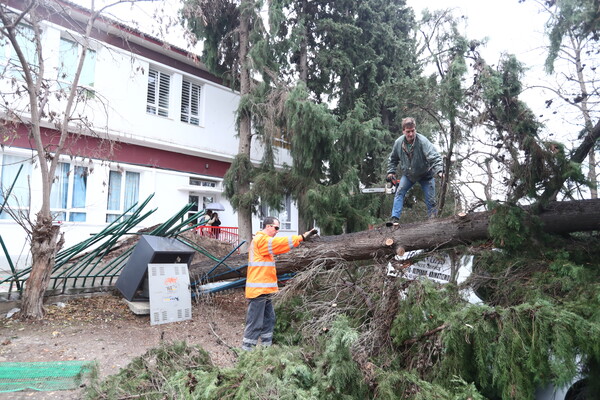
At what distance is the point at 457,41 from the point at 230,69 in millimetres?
8448

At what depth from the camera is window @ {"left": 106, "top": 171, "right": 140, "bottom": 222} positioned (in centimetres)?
1191

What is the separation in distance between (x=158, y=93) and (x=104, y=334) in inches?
380

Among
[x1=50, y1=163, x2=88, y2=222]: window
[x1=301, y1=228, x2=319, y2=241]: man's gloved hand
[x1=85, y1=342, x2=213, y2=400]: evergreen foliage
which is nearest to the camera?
[x1=85, y1=342, x2=213, y2=400]: evergreen foliage

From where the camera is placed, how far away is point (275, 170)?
10.5 m

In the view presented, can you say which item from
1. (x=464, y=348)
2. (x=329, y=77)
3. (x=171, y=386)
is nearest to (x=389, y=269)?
(x=464, y=348)

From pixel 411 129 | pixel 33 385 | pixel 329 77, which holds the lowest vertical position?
pixel 33 385

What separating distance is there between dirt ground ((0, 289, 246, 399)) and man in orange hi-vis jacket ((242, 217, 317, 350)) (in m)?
0.44

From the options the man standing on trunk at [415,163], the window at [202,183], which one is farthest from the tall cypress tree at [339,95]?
the window at [202,183]

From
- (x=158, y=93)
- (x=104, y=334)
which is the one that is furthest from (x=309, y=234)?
(x=158, y=93)

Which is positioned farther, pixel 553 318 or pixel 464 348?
pixel 464 348

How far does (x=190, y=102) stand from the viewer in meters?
14.1

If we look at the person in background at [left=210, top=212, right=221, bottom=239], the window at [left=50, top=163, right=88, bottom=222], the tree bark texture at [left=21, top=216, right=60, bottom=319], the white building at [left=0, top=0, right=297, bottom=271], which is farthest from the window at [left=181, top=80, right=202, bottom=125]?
the tree bark texture at [left=21, top=216, right=60, bottom=319]

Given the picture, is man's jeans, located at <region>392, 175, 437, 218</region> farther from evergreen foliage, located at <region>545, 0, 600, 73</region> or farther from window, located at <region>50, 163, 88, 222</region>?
window, located at <region>50, 163, 88, 222</region>

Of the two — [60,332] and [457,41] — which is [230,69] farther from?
[60,332]
